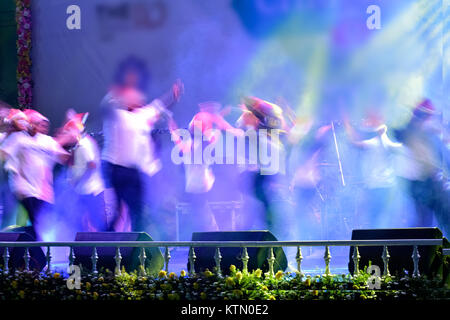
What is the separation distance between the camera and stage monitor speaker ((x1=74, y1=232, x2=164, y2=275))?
4.78 m

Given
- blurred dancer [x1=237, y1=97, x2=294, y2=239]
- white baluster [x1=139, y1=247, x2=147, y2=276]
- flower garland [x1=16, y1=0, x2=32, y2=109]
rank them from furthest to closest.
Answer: flower garland [x1=16, y1=0, x2=32, y2=109], blurred dancer [x1=237, y1=97, x2=294, y2=239], white baluster [x1=139, y1=247, x2=147, y2=276]

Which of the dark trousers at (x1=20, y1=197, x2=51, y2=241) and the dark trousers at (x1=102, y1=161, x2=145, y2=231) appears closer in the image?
the dark trousers at (x1=102, y1=161, x2=145, y2=231)

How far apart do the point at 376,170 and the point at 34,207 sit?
4.43 m

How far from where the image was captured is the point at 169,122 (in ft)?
23.1

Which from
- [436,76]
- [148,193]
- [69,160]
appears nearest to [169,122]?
[148,193]

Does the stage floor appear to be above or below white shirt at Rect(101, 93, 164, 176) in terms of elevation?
below

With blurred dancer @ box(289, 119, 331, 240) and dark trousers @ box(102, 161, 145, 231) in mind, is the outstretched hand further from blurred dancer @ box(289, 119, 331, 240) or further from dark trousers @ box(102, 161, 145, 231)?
blurred dancer @ box(289, 119, 331, 240)

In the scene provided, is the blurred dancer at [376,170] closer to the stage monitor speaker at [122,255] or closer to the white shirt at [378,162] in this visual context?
the white shirt at [378,162]

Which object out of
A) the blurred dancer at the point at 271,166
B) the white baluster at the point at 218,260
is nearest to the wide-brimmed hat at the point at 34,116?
the blurred dancer at the point at 271,166

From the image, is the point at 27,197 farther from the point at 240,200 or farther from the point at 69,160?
the point at 240,200

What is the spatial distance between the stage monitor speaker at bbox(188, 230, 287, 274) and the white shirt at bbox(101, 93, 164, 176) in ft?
8.08

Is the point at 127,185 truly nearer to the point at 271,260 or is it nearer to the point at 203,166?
the point at 203,166

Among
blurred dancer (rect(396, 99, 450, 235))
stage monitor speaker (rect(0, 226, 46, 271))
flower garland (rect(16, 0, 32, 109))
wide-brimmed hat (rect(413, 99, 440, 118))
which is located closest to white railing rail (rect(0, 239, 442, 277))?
stage monitor speaker (rect(0, 226, 46, 271))

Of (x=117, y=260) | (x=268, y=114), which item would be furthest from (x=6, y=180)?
(x=268, y=114)
